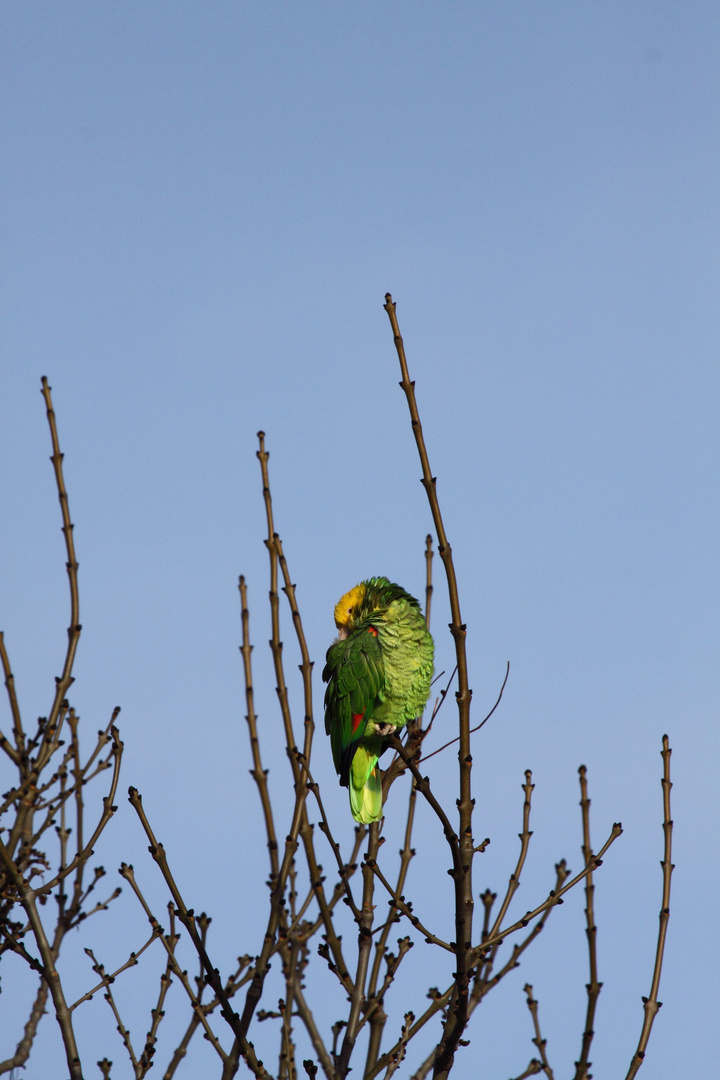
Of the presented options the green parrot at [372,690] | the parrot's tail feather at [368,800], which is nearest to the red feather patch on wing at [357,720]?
the green parrot at [372,690]

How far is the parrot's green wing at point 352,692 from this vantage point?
4.44m

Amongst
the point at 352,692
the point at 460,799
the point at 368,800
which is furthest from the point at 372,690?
the point at 460,799

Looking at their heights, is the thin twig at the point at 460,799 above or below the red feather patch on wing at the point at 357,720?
below

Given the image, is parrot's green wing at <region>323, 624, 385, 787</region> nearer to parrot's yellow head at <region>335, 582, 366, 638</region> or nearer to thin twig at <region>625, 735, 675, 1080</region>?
parrot's yellow head at <region>335, 582, 366, 638</region>

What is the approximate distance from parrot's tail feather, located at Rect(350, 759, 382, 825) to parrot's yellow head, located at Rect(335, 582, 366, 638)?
0.79m

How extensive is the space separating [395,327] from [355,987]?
8.67 ft

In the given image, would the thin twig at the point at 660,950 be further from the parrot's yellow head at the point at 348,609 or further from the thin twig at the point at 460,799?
the parrot's yellow head at the point at 348,609

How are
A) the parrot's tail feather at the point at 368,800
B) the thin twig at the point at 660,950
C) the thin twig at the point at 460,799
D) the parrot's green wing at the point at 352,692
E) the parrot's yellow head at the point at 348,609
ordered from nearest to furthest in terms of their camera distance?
the thin twig at the point at 460,799, the thin twig at the point at 660,950, the parrot's tail feather at the point at 368,800, the parrot's green wing at the point at 352,692, the parrot's yellow head at the point at 348,609

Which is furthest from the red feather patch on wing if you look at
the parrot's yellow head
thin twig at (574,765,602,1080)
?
thin twig at (574,765,602,1080)

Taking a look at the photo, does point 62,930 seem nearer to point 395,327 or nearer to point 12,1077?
point 12,1077

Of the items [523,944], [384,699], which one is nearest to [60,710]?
[384,699]

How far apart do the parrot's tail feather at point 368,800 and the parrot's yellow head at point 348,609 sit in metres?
0.79

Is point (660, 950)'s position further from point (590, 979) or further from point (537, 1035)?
point (537, 1035)

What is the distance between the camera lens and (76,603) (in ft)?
13.4
